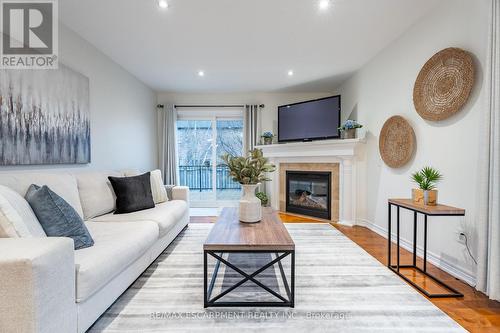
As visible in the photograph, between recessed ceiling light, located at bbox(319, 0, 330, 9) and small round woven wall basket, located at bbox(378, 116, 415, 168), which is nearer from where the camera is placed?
recessed ceiling light, located at bbox(319, 0, 330, 9)

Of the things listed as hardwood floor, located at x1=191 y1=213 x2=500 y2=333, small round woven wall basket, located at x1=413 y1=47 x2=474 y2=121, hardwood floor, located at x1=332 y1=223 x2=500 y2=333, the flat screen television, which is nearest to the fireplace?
the flat screen television

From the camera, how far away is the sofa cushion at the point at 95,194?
243 cm

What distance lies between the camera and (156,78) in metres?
4.37

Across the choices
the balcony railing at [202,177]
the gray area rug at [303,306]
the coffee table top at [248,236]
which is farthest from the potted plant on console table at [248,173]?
the balcony railing at [202,177]

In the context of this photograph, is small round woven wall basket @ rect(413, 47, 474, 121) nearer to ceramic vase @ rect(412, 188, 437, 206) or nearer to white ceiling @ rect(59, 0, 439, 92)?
white ceiling @ rect(59, 0, 439, 92)

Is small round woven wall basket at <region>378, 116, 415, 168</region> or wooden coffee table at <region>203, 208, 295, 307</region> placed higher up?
small round woven wall basket at <region>378, 116, 415, 168</region>

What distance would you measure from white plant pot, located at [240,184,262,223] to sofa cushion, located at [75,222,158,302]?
2.75ft

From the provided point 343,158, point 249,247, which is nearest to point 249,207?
point 249,247

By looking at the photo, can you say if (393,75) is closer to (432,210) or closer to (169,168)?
(432,210)

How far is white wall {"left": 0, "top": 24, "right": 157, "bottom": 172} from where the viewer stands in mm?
2801

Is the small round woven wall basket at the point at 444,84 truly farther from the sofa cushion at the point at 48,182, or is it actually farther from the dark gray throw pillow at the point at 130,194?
the sofa cushion at the point at 48,182

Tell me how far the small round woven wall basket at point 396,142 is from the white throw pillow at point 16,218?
3.41m

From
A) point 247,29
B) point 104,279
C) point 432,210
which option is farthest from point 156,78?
point 432,210

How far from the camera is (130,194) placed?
2768 millimetres
